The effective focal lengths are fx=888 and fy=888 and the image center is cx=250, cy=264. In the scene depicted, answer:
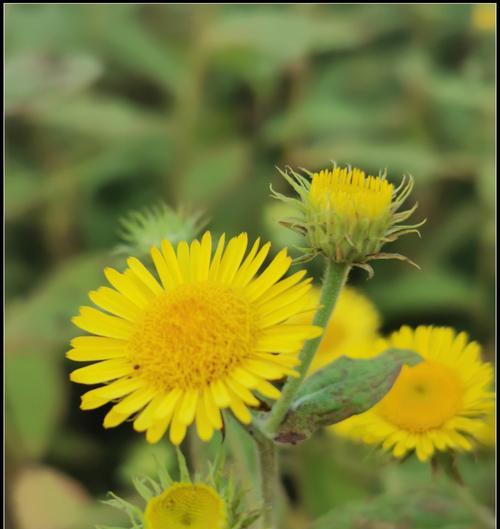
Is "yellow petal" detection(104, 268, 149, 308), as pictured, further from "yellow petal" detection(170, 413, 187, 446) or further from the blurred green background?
the blurred green background

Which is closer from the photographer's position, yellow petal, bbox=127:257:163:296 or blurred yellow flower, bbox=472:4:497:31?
yellow petal, bbox=127:257:163:296

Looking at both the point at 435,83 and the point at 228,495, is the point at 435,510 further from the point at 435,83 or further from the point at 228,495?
the point at 435,83

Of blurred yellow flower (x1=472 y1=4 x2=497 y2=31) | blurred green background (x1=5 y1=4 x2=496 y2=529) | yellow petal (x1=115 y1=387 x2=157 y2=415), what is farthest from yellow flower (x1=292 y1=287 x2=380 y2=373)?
blurred yellow flower (x1=472 y1=4 x2=497 y2=31)

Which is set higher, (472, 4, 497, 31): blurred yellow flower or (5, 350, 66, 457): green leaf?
(472, 4, 497, 31): blurred yellow flower

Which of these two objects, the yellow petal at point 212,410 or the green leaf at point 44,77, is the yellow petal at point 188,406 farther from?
the green leaf at point 44,77

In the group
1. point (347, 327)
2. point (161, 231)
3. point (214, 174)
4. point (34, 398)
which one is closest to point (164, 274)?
point (161, 231)

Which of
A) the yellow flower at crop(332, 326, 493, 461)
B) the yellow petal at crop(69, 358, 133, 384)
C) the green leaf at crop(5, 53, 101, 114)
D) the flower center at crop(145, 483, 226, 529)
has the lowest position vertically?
the flower center at crop(145, 483, 226, 529)

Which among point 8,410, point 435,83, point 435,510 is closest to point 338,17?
point 435,83
